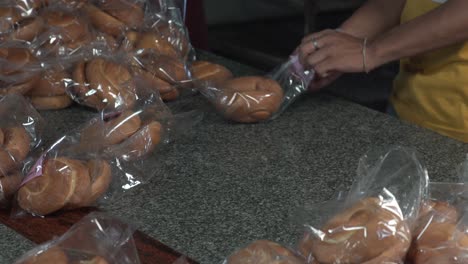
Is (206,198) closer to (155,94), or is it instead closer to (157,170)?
(157,170)

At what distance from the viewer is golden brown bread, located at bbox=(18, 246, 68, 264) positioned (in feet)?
2.97

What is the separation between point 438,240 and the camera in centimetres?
88

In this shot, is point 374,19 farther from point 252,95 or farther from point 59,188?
point 59,188

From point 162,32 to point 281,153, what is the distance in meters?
0.43

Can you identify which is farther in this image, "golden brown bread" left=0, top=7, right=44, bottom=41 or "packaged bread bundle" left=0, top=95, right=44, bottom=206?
"golden brown bread" left=0, top=7, right=44, bottom=41

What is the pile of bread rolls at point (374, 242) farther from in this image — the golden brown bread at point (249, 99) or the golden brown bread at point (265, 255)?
the golden brown bread at point (249, 99)

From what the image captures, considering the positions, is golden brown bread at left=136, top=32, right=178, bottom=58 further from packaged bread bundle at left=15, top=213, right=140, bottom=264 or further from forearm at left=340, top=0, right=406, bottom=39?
packaged bread bundle at left=15, top=213, right=140, bottom=264

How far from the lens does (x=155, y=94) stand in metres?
1.45

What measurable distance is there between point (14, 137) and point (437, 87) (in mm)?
820

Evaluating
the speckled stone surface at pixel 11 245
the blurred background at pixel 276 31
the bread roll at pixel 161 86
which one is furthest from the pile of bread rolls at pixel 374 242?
the blurred background at pixel 276 31

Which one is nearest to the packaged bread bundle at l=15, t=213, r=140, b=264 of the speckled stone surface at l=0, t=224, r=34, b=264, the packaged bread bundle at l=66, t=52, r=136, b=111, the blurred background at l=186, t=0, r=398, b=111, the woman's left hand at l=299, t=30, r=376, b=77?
the speckled stone surface at l=0, t=224, r=34, b=264

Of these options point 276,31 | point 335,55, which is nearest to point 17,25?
point 335,55

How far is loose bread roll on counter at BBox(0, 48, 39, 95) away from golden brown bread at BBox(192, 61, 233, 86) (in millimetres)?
301

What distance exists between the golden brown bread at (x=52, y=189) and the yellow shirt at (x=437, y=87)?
2.53 ft
